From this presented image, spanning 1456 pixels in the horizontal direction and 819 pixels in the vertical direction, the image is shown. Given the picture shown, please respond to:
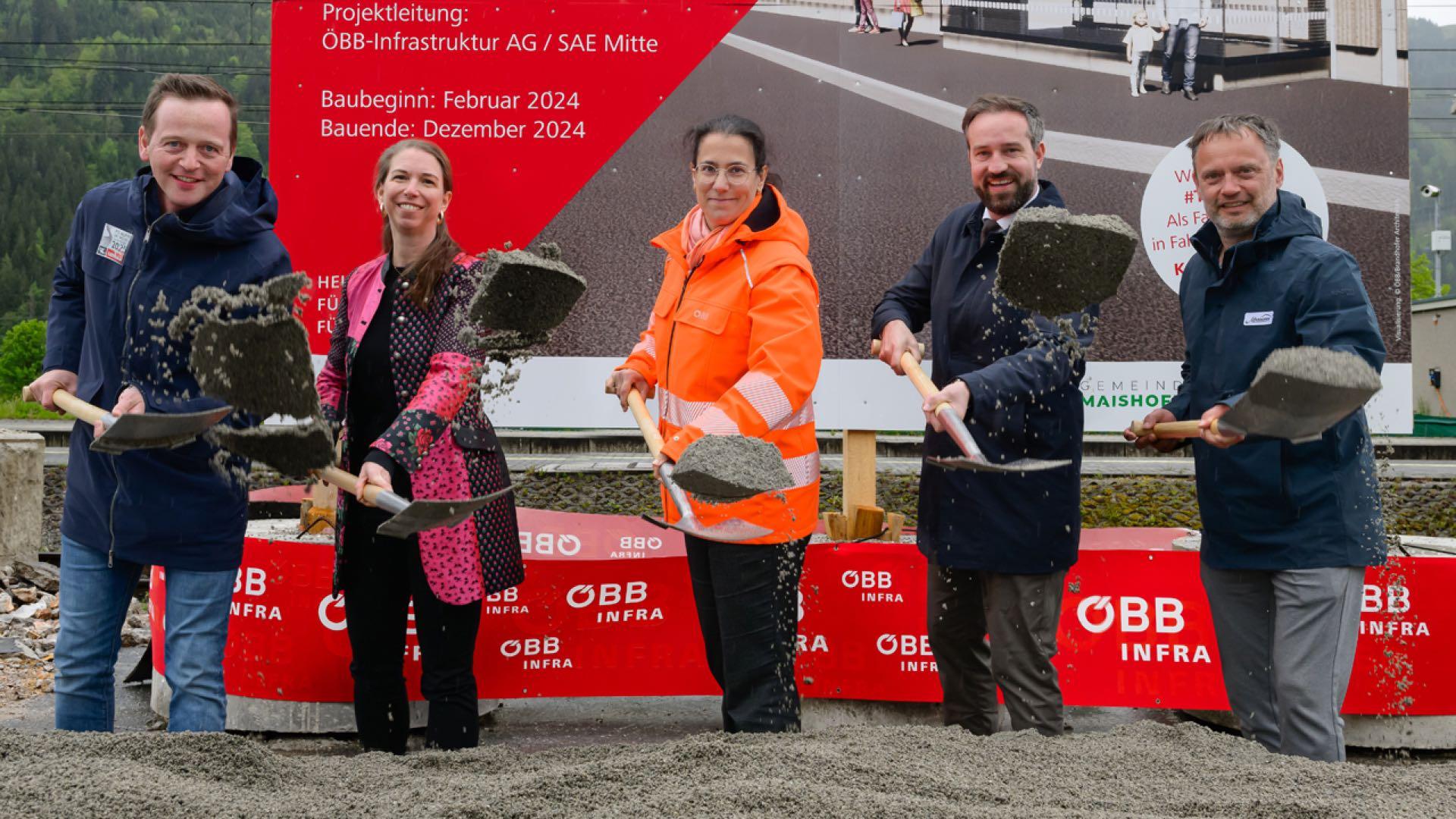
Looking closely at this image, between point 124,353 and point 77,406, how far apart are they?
15 centimetres

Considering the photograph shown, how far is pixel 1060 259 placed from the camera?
2545 millimetres

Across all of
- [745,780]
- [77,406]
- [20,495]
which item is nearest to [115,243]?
[77,406]

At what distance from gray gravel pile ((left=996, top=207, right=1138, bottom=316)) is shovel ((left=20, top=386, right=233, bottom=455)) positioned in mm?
1696

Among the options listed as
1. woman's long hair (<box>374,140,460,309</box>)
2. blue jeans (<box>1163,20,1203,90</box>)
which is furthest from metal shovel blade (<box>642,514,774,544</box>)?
blue jeans (<box>1163,20,1203,90</box>)

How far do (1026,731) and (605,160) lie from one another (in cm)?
261

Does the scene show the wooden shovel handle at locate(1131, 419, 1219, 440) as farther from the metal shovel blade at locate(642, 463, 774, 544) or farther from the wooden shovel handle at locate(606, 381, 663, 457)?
the wooden shovel handle at locate(606, 381, 663, 457)

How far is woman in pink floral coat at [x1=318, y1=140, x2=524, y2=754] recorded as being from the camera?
2695 millimetres

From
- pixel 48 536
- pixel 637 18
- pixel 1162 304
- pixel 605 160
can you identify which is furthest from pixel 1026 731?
pixel 48 536

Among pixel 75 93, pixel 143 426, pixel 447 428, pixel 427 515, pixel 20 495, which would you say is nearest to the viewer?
pixel 143 426

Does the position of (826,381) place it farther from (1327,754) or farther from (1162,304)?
(1327,754)

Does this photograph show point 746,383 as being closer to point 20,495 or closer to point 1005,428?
point 1005,428

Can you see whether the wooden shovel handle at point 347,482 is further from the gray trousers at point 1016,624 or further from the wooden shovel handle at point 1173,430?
the wooden shovel handle at point 1173,430

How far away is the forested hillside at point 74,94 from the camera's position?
51375mm

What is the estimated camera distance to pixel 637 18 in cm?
423
